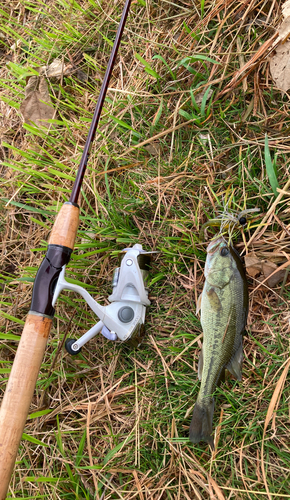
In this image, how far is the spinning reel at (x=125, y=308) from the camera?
247 centimetres

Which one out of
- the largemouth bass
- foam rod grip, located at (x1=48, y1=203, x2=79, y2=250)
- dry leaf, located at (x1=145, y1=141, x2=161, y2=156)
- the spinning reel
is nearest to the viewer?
foam rod grip, located at (x1=48, y1=203, x2=79, y2=250)

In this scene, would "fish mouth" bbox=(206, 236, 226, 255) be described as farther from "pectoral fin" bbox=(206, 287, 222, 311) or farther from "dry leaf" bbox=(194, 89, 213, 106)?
"dry leaf" bbox=(194, 89, 213, 106)

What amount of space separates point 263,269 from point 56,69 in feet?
8.33

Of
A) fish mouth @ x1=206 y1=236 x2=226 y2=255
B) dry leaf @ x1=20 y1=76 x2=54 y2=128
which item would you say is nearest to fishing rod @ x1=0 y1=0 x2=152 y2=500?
fish mouth @ x1=206 y1=236 x2=226 y2=255

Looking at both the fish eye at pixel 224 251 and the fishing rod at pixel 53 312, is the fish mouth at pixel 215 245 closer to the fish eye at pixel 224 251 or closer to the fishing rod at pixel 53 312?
the fish eye at pixel 224 251

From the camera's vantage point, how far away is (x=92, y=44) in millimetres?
3281

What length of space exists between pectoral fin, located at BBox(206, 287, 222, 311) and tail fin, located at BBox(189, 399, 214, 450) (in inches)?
23.5

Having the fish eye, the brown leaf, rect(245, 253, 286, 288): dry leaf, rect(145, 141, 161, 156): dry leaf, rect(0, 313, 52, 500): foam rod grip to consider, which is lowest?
rect(0, 313, 52, 500): foam rod grip

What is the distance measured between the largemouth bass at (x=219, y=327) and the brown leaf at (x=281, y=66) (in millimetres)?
1142

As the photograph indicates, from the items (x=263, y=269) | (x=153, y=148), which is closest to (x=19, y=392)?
(x=263, y=269)

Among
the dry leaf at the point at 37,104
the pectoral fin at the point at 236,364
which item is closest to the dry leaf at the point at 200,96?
the dry leaf at the point at 37,104

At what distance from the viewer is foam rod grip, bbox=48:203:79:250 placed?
2.18 metres

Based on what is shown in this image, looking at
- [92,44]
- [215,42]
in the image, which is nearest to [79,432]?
[215,42]

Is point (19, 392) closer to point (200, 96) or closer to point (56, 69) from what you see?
point (200, 96)
